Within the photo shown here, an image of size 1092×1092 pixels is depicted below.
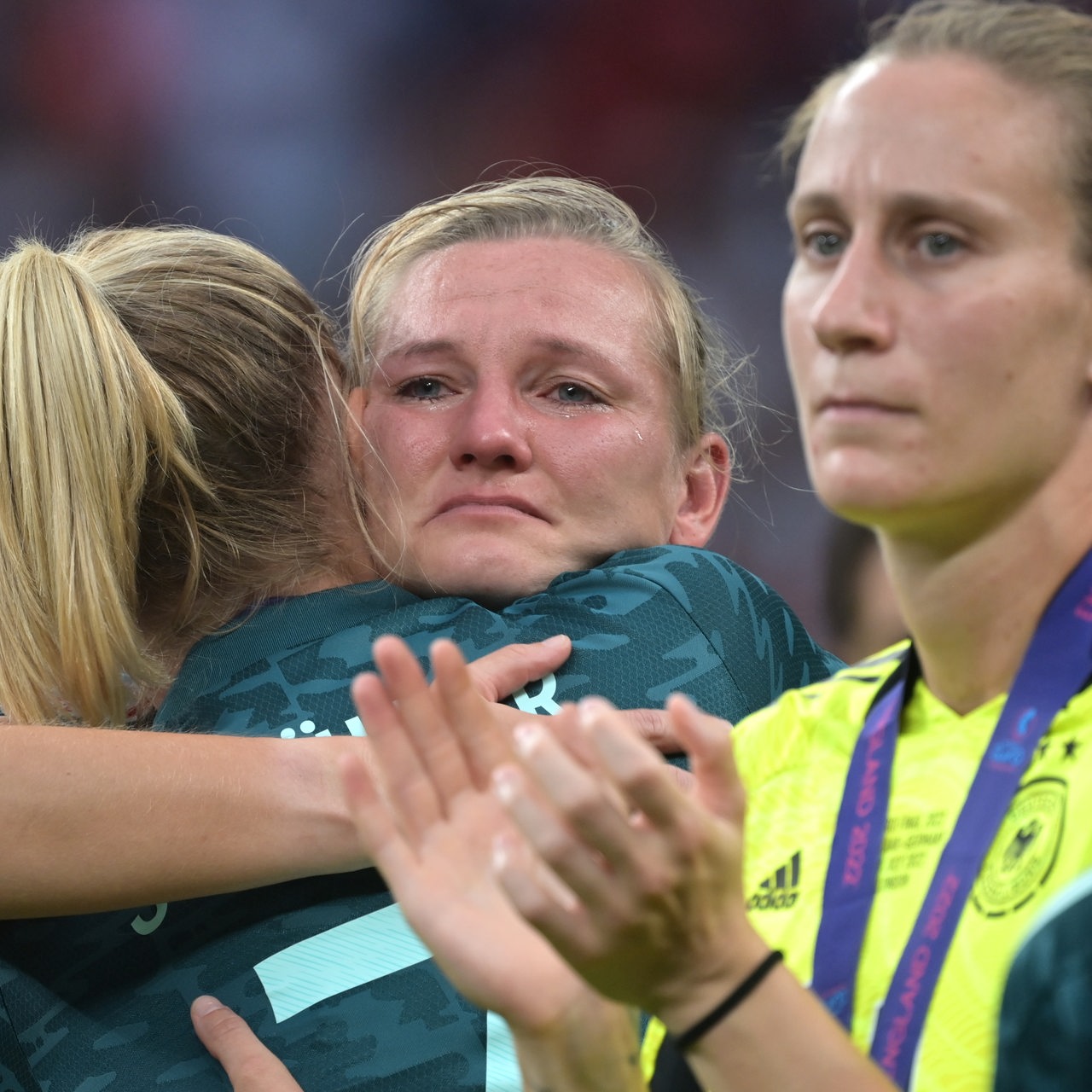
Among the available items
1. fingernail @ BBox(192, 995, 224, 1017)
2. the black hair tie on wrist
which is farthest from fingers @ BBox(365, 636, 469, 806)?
fingernail @ BBox(192, 995, 224, 1017)

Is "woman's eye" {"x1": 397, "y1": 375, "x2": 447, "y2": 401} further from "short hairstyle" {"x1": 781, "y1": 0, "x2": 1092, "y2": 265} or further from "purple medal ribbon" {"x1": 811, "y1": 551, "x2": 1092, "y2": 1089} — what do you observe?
"purple medal ribbon" {"x1": 811, "y1": 551, "x2": 1092, "y2": 1089}

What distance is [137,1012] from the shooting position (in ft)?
5.44

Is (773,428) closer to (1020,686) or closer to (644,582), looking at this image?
(644,582)

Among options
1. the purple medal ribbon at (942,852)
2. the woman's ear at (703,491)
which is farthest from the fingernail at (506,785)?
the woman's ear at (703,491)

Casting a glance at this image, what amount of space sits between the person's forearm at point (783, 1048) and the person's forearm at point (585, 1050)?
11 cm

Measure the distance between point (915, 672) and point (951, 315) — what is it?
302 mm

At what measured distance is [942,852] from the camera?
1.01 meters

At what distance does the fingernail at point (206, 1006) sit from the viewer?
5.29 feet

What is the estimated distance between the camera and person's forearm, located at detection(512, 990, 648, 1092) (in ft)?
3.17

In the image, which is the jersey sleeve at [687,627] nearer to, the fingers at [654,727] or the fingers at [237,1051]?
the fingers at [654,727]

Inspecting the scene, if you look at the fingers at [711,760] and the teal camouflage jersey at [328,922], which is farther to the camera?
the teal camouflage jersey at [328,922]

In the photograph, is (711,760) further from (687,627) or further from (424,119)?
(424,119)

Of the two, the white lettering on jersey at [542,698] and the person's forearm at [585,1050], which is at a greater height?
the person's forearm at [585,1050]

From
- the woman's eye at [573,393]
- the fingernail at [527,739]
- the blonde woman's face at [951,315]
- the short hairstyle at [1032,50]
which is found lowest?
the fingernail at [527,739]
